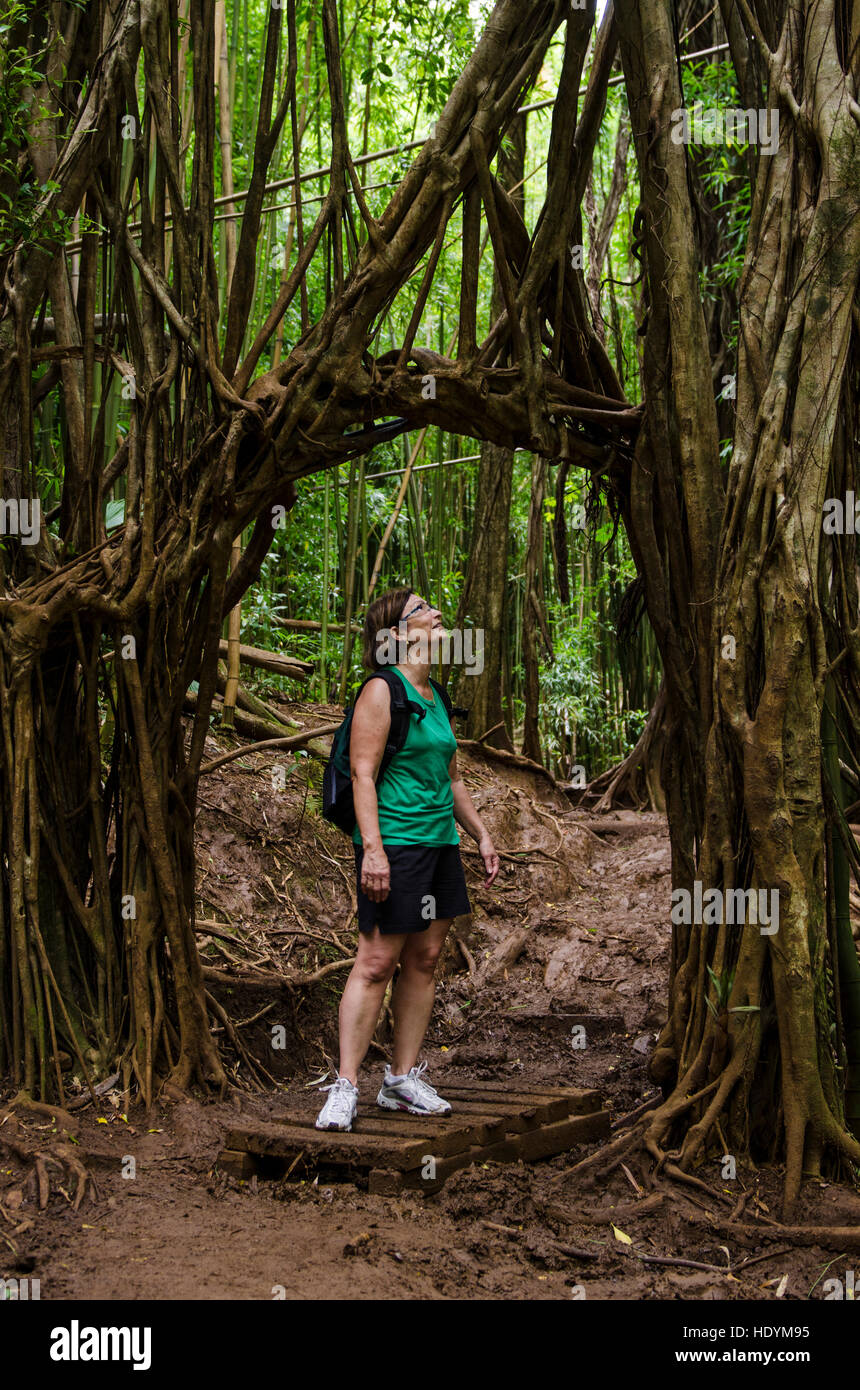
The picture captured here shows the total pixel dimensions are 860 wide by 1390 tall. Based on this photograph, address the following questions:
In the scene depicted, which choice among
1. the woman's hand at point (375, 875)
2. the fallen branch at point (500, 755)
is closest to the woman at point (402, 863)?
the woman's hand at point (375, 875)

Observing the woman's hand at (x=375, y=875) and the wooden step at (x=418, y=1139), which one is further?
the woman's hand at (x=375, y=875)

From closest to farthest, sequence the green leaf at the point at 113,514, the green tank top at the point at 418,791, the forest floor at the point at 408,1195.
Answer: the forest floor at the point at 408,1195 < the green tank top at the point at 418,791 < the green leaf at the point at 113,514

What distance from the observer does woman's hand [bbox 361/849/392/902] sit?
3330mm

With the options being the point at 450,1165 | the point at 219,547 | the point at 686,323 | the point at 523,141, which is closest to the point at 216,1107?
the point at 450,1165

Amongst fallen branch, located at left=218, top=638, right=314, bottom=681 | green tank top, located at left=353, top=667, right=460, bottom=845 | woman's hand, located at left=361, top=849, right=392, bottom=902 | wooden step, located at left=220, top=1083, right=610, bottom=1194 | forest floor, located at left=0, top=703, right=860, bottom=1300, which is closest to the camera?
forest floor, located at left=0, top=703, right=860, bottom=1300

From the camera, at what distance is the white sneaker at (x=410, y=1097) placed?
3.61 metres

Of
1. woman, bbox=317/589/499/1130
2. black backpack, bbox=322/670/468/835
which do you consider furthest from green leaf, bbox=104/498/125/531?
black backpack, bbox=322/670/468/835

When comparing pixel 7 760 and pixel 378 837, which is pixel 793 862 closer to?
pixel 378 837

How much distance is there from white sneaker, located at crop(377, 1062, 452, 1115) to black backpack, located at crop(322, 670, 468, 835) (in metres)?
0.80

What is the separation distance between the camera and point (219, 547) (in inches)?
153

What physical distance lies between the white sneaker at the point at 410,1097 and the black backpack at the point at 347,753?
0.80 m

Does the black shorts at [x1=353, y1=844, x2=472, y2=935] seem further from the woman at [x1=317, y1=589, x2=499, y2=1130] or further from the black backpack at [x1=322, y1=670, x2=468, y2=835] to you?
the black backpack at [x1=322, y1=670, x2=468, y2=835]

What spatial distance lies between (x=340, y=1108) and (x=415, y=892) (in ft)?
2.14

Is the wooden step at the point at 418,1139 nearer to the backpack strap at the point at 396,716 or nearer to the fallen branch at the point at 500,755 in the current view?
the backpack strap at the point at 396,716
